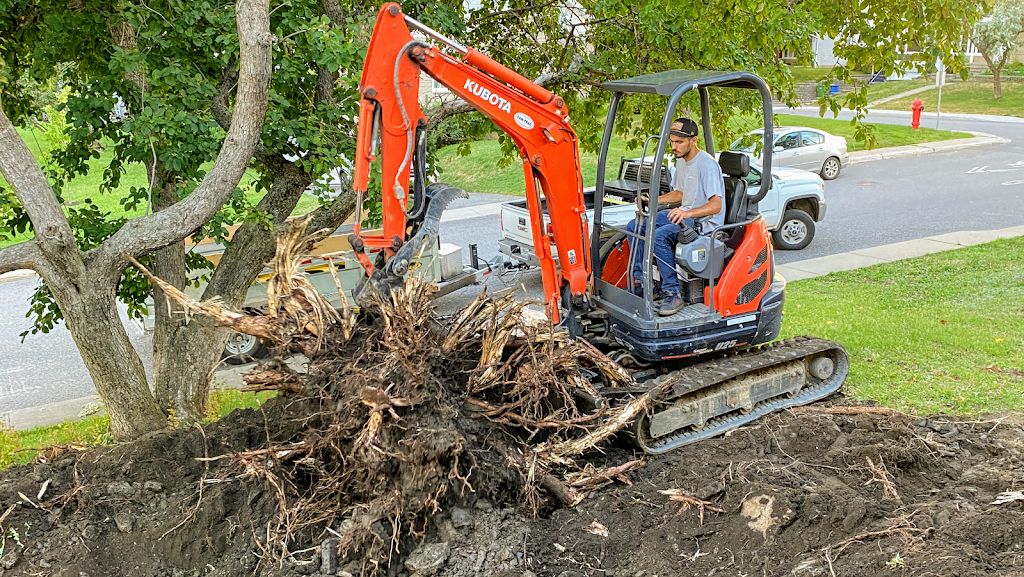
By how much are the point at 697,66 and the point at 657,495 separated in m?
4.25

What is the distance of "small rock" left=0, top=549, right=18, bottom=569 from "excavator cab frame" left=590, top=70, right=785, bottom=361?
446cm

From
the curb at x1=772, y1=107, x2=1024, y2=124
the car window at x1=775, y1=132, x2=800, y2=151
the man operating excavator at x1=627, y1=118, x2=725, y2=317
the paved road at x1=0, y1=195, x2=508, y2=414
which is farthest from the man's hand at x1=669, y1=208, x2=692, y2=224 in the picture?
the curb at x1=772, y1=107, x2=1024, y2=124

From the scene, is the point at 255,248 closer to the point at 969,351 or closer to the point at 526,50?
the point at 526,50

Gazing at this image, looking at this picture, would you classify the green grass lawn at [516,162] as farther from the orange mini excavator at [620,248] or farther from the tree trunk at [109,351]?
the tree trunk at [109,351]

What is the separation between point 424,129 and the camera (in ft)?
19.6

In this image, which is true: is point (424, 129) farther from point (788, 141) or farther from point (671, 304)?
point (788, 141)

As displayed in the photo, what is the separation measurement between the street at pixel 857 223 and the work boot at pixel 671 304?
1202 mm

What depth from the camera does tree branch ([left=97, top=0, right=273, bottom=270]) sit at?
5.89 metres

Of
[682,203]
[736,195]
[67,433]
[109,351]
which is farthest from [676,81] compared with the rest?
[67,433]

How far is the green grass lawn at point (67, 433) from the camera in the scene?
7.36 m

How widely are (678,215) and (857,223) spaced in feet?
36.2

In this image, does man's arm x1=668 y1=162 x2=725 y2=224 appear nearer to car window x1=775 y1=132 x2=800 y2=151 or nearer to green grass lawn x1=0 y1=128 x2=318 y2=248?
green grass lawn x1=0 y1=128 x2=318 y2=248

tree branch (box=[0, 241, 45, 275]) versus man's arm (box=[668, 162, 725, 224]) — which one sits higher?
tree branch (box=[0, 241, 45, 275])

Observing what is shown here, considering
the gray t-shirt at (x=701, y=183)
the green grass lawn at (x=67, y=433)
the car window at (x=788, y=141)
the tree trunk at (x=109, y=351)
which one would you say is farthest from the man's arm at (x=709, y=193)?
the car window at (x=788, y=141)
